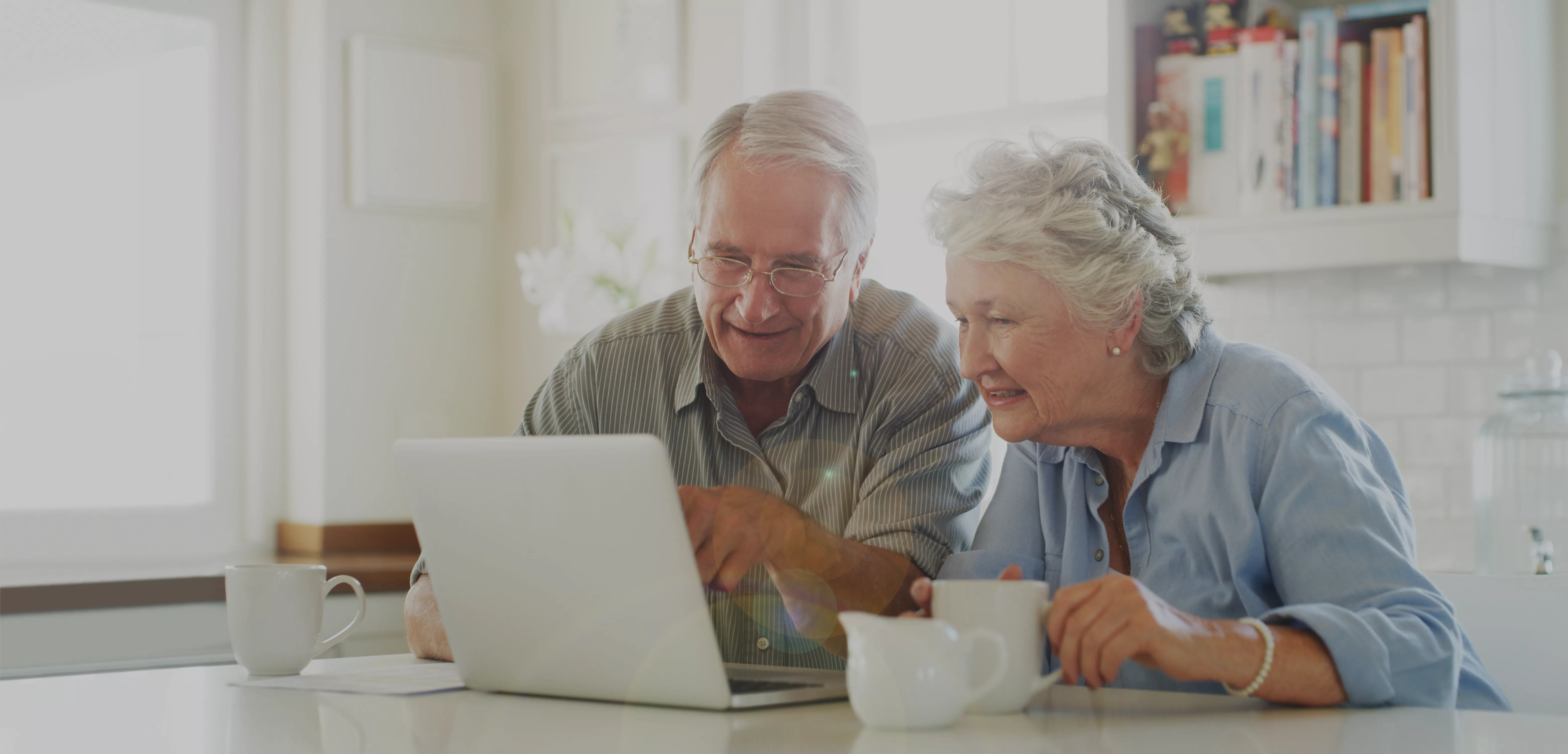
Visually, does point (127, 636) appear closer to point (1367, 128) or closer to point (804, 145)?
point (804, 145)

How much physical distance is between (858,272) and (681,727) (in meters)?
0.93

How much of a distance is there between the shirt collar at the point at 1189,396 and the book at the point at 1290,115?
0.90m

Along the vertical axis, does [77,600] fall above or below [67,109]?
below

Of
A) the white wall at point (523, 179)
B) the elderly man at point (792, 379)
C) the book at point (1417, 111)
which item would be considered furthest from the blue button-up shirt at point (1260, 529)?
the white wall at point (523, 179)

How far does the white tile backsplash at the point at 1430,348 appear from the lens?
2.43m

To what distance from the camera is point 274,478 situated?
3912 millimetres

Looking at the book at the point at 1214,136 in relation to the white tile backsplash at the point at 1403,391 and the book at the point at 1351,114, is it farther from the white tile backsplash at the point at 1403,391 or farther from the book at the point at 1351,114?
the white tile backsplash at the point at 1403,391

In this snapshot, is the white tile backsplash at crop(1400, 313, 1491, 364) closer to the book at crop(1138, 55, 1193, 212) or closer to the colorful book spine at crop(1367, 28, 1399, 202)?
the colorful book spine at crop(1367, 28, 1399, 202)

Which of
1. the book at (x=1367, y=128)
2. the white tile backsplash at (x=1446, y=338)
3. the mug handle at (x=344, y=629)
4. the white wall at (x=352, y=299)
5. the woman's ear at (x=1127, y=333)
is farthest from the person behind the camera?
the white wall at (x=352, y=299)

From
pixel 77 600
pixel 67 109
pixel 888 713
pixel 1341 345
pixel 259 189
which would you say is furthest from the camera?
pixel 259 189

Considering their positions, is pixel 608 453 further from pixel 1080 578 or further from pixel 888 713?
pixel 1080 578

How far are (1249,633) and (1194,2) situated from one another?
1.71 meters

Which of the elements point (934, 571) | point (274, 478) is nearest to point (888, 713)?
point (934, 571)

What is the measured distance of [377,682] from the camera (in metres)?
1.39
